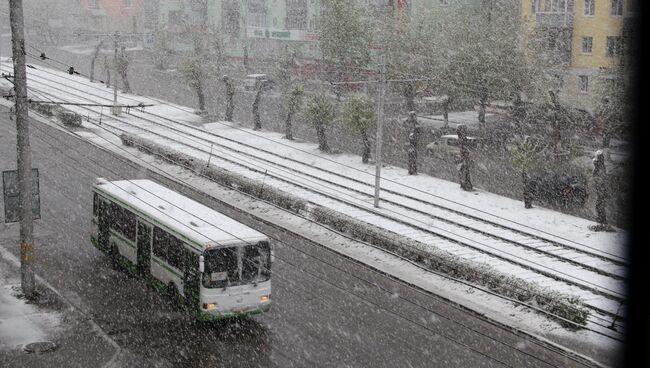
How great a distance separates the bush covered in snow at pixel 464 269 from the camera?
20703 mm

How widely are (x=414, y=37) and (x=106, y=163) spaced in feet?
86.4

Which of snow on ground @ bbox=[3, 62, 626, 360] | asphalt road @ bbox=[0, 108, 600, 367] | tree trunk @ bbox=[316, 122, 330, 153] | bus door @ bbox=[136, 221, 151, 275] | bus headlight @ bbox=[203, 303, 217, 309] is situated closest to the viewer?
asphalt road @ bbox=[0, 108, 600, 367]

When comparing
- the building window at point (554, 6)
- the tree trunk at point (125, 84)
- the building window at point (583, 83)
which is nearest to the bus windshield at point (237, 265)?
the building window at point (583, 83)

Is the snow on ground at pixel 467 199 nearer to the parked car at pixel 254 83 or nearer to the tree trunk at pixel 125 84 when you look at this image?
the tree trunk at pixel 125 84

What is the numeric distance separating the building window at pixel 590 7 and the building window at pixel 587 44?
5.39ft

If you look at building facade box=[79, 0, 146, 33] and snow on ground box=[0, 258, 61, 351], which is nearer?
snow on ground box=[0, 258, 61, 351]

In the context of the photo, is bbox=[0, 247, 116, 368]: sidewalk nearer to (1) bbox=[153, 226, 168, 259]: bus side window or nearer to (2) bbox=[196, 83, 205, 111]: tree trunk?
(1) bbox=[153, 226, 168, 259]: bus side window

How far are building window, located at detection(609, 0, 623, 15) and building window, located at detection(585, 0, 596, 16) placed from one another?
4.47 ft

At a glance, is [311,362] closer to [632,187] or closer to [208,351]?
[208,351]

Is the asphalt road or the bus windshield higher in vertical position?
the bus windshield

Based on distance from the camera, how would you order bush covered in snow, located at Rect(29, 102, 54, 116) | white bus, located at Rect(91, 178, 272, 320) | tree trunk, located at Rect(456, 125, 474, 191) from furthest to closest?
bush covered in snow, located at Rect(29, 102, 54, 116), tree trunk, located at Rect(456, 125, 474, 191), white bus, located at Rect(91, 178, 272, 320)

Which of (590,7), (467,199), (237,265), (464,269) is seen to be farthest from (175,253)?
(590,7)

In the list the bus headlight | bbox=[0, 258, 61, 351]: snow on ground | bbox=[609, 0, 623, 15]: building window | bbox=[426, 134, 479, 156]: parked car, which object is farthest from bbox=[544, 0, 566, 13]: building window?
bbox=[0, 258, 61, 351]: snow on ground

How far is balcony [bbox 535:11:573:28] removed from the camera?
181 feet
